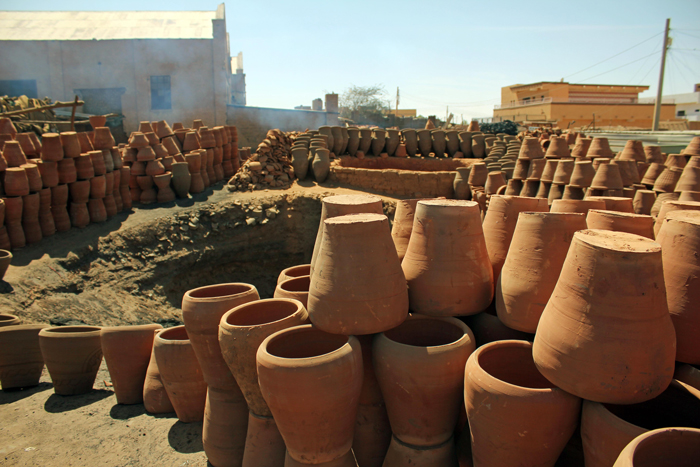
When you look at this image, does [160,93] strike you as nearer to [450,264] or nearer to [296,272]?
[296,272]

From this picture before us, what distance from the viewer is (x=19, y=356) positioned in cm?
452

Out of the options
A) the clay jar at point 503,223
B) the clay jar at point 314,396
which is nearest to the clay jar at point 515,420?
the clay jar at point 314,396

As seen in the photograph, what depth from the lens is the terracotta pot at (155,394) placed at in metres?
3.90

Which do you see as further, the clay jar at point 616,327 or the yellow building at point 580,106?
the yellow building at point 580,106

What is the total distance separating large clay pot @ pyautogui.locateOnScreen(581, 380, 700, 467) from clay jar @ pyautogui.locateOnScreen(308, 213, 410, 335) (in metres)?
1.10

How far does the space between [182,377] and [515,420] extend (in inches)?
104

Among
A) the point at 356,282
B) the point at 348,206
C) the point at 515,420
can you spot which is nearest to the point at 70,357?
the point at 348,206

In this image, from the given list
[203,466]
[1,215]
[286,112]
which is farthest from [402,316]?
[286,112]

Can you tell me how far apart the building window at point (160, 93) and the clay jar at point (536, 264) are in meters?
20.3

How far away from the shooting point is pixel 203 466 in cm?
320

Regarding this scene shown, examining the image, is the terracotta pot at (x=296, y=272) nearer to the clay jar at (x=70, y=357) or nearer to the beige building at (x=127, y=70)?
the clay jar at (x=70, y=357)

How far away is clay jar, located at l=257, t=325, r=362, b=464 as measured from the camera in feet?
7.50

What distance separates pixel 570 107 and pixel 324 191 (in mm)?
22382

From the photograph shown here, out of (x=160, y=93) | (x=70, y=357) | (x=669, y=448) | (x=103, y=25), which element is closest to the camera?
(x=669, y=448)
